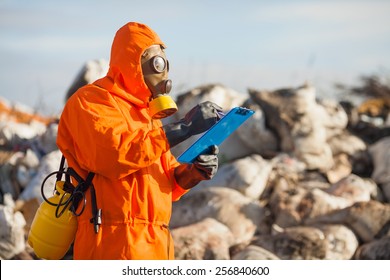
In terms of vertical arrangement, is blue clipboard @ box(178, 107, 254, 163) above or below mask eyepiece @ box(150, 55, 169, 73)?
below

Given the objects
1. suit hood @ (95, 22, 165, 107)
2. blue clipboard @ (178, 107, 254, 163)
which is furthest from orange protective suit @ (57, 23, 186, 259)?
blue clipboard @ (178, 107, 254, 163)

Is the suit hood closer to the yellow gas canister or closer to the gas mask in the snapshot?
the gas mask

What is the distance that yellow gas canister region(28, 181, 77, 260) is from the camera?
4629 millimetres

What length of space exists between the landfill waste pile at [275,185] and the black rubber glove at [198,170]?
2.45m

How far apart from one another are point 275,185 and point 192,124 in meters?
4.99

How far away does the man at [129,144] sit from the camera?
4.39 m

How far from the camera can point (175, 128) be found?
14.9ft

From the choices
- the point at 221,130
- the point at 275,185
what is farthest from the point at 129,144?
the point at 275,185

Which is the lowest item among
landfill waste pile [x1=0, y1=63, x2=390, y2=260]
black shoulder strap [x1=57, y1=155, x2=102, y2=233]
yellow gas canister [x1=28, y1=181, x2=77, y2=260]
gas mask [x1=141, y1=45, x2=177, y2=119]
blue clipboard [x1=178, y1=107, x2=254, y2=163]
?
landfill waste pile [x1=0, y1=63, x2=390, y2=260]

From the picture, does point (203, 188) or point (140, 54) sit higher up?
point (140, 54)

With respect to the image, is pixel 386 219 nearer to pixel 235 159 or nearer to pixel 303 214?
pixel 303 214

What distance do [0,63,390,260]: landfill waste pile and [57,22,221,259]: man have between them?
2.61 metres
